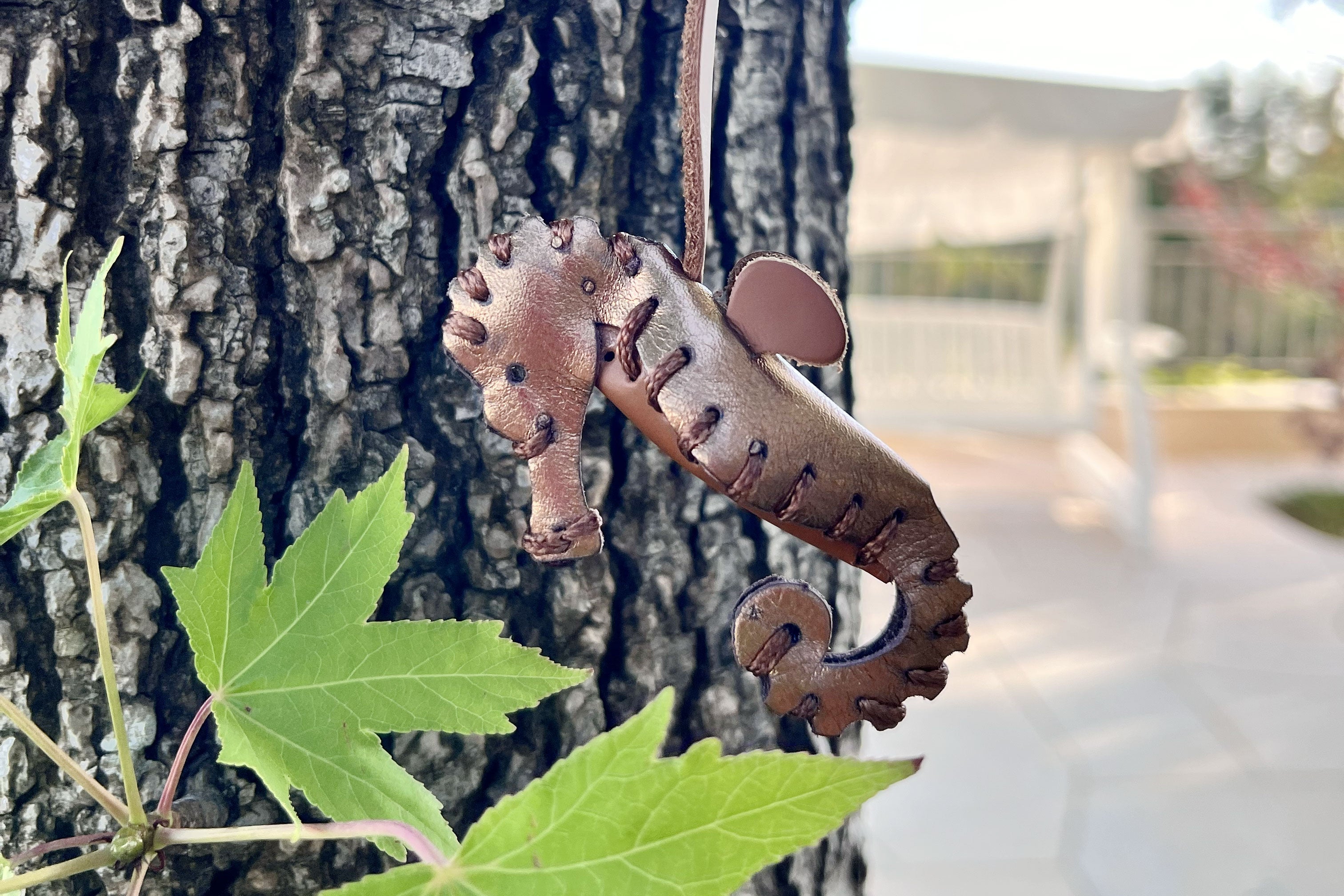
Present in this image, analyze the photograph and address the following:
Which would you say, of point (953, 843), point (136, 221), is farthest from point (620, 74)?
point (953, 843)

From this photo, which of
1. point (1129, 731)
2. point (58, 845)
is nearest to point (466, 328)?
point (58, 845)

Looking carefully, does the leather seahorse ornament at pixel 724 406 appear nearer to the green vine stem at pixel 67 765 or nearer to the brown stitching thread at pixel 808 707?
the brown stitching thread at pixel 808 707

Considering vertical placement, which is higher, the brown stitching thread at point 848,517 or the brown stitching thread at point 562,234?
the brown stitching thread at point 562,234

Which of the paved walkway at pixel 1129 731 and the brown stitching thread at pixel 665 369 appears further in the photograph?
the paved walkway at pixel 1129 731

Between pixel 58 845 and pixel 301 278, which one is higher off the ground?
pixel 301 278

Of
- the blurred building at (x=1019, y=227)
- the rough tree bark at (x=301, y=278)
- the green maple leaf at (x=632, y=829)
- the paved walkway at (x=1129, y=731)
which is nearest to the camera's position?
the green maple leaf at (x=632, y=829)

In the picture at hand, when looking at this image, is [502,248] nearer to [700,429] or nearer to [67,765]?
[700,429]

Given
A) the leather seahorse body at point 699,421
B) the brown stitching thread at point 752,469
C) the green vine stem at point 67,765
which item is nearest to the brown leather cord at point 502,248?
the leather seahorse body at point 699,421

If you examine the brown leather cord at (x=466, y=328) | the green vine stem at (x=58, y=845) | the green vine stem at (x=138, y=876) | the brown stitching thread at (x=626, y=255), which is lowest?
the green vine stem at (x=138, y=876)
